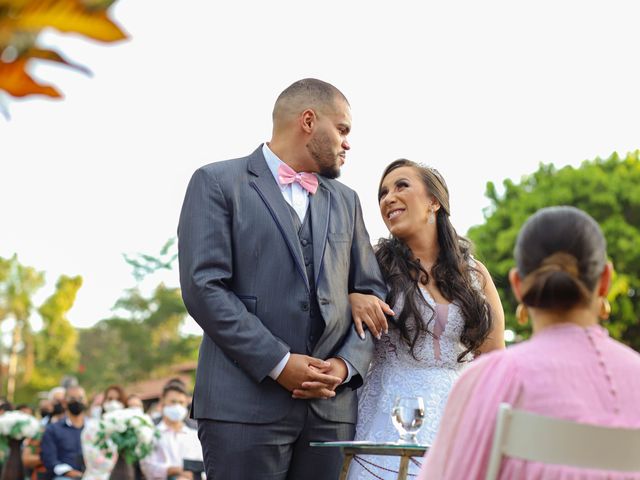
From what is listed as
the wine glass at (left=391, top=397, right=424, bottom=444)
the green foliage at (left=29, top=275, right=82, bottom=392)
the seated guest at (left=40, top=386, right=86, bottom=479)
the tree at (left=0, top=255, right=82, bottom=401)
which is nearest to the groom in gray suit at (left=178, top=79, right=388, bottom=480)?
the wine glass at (left=391, top=397, right=424, bottom=444)

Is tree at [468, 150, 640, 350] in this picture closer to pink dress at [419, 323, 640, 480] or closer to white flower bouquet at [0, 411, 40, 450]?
white flower bouquet at [0, 411, 40, 450]

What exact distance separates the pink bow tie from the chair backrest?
7.71ft

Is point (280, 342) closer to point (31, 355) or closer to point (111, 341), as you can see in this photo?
point (31, 355)

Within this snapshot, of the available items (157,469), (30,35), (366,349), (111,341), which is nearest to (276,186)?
(366,349)

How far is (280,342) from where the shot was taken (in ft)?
13.6

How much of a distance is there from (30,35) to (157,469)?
420 inches

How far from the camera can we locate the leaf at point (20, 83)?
0.63m

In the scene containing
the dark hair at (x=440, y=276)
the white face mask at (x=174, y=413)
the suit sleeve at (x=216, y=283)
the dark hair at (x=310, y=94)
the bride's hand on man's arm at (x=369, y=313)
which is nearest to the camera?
the suit sleeve at (x=216, y=283)

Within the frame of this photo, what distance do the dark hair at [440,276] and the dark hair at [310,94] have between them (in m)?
0.92

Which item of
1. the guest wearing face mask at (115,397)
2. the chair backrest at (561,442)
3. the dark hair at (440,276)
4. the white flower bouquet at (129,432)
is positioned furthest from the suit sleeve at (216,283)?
the guest wearing face mask at (115,397)

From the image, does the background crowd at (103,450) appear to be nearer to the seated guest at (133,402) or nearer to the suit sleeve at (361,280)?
the seated guest at (133,402)

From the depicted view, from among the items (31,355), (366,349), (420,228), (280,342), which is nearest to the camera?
(280,342)

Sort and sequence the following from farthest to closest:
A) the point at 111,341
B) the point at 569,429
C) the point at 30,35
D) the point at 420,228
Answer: the point at 111,341, the point at 420,228, the point at 569,429, the point at 30,35

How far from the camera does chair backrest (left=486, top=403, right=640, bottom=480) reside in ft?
7.60
